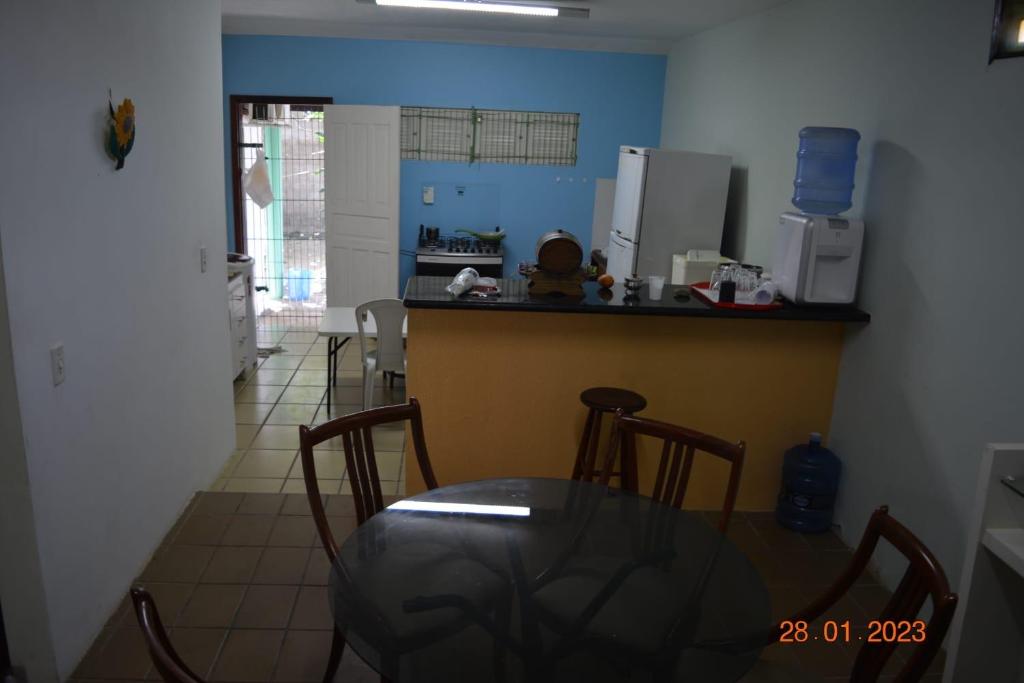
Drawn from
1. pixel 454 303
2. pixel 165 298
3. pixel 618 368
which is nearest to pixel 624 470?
pixel 618 368

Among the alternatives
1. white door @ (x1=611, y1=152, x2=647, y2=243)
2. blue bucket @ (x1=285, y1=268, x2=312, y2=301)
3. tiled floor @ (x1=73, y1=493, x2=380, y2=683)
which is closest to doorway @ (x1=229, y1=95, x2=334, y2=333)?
blue bucket @ (x1=285, y1=268, x2=312, y2=301)

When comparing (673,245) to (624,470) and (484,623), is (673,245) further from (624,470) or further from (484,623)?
(484,623)

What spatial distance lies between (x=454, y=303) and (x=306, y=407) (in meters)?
2.11

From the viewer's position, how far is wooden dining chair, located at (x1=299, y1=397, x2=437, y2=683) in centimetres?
218

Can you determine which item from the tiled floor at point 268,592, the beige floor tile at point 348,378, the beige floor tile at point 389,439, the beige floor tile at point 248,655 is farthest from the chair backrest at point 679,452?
the beige floor tile at point 348,378

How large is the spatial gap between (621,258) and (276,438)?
98.2 inches

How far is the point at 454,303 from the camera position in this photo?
10.5 feet

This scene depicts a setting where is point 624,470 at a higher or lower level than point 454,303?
lower

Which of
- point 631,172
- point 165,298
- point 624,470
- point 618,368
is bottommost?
point 624,470

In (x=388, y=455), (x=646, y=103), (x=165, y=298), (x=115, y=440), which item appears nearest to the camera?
(x=115, y=440)

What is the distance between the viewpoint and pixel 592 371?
340 centimetres

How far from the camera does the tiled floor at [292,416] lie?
12.7 ft

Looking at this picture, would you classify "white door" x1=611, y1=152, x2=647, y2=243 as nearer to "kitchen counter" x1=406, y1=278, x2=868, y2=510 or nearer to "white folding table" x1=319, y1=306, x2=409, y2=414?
"kitchen counter" x1=406, y1=278, x2=868, y2=510

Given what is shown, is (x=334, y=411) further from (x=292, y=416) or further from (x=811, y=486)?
(x=811, y=486)
